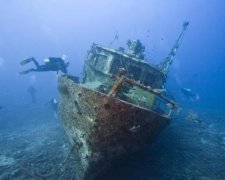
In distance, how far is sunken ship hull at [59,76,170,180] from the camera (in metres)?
7.21

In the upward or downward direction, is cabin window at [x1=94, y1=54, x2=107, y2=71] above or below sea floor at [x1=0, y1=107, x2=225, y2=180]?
above

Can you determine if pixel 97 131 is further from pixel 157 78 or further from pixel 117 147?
pixel 157 78

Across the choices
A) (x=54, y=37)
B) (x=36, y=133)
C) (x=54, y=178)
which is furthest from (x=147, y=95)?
(x=54, y=37)

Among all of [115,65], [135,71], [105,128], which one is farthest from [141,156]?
[115,65]

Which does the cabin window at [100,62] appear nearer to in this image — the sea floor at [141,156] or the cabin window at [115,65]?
the cabin window at [115,65]

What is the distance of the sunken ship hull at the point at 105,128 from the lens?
284 inches

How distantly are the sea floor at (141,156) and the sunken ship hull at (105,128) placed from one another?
75cm

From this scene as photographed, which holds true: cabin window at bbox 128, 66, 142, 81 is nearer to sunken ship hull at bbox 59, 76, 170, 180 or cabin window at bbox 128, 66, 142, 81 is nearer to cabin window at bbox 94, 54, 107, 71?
cabin window at bbox 94, 54, 107, 71

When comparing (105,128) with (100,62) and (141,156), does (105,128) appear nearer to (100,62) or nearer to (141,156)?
(141,156)

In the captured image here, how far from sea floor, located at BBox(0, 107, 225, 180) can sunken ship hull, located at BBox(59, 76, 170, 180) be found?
75 centimetres

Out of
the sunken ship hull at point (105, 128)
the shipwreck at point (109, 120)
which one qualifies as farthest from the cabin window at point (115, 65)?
the sunken ship hull at point (105, 128)

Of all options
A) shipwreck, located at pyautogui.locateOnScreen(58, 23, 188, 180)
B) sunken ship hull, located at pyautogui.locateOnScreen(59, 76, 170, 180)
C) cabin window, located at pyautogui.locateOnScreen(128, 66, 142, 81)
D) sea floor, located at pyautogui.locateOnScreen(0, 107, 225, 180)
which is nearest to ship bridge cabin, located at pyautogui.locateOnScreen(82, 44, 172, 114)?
cabin window, located at pyautogui.locateOnScreen(128, 66, 142, 81)

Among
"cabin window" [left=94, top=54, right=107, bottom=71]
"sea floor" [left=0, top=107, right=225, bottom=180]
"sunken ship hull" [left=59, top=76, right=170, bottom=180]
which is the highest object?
"cabin window" [left=94, top=54, right=107, bottom=71]

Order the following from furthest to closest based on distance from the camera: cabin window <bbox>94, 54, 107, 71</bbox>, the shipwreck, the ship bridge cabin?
cabin window <bbox>94, 54, 107, 71</bbox>
the ship bridge cabin
the shipwreck
